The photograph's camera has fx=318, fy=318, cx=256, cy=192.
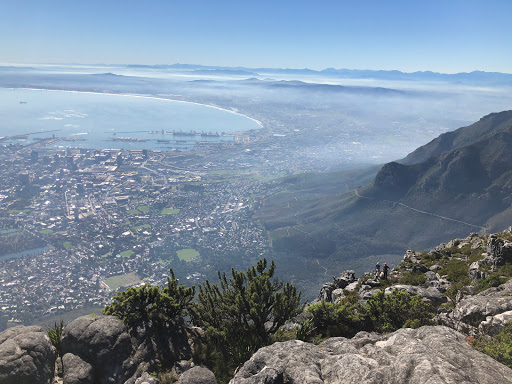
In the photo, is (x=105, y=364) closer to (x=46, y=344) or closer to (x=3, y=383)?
(x=46, y=344)

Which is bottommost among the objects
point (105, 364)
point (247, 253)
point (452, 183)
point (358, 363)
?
point (247, 253)

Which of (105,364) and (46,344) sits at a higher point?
(46,344)

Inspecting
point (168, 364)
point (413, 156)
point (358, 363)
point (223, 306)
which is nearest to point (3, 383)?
point (168, 364)

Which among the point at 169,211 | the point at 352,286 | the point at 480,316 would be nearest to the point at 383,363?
the point at 480,316

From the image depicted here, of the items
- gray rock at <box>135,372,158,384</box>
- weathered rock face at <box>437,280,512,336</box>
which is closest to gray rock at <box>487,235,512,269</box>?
weathered rock face at <box>437,280,512,336</box>

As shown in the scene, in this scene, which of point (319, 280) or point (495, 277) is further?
point (319, 280)

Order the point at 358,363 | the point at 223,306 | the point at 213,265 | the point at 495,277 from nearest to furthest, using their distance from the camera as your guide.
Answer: the point at 358,363 → the point at 223,306 → the point at 495,277 → the point at 213,265

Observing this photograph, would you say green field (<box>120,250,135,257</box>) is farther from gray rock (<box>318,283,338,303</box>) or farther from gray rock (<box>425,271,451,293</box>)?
gray rock (<box>425,271,451,293</box>)

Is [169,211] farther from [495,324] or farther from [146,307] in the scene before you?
[495,324]

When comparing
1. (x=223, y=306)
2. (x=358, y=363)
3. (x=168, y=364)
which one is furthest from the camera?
(x=223, y=306)
